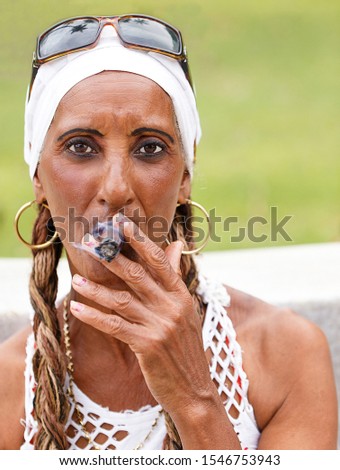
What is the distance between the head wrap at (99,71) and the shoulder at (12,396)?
778 mm

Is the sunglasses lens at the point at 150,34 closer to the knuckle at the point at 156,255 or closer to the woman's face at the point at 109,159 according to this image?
the woman's face at the point at 109,159

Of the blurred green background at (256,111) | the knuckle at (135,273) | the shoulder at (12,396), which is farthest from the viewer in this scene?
the blurred green background at (256,111)

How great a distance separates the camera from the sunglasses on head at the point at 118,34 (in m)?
2.95

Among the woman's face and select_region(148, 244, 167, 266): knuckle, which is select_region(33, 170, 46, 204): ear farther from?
select_region(148, 244, 167, 266): knuckle

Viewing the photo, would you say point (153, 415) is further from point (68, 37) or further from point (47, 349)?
point (68, 37)

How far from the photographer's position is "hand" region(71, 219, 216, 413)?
8.20ft

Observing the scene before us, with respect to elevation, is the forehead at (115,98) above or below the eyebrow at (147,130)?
above

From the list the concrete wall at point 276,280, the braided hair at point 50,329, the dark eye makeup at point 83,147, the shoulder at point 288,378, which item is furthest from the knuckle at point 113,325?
the concrete wall at point 276,280

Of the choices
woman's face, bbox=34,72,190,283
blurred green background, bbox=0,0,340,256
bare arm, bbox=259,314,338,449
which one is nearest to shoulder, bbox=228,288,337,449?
bare arm, bbox=259,314,338,449

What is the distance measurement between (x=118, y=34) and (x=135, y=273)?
3.09ft

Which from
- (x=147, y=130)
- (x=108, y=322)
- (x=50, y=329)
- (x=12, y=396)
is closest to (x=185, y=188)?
(x=147, y=130)

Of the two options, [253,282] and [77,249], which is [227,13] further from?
[77,249]

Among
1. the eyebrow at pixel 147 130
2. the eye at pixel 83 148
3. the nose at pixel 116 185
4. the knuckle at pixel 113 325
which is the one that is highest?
the eyebrow at pixel 147 130

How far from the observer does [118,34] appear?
2963mm
